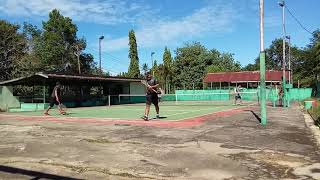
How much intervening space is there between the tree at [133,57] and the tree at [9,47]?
51.0 ft

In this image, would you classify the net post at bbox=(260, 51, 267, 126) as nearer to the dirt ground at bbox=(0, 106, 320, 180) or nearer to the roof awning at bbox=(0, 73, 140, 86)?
the dirt ground at bbox=(0, 106, 320, 180)

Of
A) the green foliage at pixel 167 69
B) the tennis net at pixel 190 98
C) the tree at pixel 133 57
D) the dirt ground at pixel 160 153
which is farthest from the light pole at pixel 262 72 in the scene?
the green foliage at pixel 167 69

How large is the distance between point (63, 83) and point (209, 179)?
111 feet

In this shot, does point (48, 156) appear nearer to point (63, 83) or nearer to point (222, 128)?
point (222, 128)

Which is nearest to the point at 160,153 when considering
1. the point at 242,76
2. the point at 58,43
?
the point at 242,76

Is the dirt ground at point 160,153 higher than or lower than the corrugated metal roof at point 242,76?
lower

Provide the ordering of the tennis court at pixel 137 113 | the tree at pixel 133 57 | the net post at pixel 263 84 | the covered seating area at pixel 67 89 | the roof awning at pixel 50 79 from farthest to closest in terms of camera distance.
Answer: the tree at pixel 133 57, the covered seating area at pixel 67 89, the roof awning at pixel 50 79, the tennis court at pixel 137 113, the net post at pixel 263 84

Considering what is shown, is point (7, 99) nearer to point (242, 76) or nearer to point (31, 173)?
point (31, 173)

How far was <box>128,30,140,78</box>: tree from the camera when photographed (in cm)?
6512

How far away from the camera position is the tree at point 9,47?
168 ft

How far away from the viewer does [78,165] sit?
8.52m

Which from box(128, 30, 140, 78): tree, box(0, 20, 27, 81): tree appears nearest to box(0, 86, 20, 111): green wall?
box(0, 20, 27, 81): tree

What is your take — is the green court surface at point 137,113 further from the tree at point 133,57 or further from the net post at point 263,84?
the tree at point 133,57

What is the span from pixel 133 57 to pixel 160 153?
56158 millimetres
